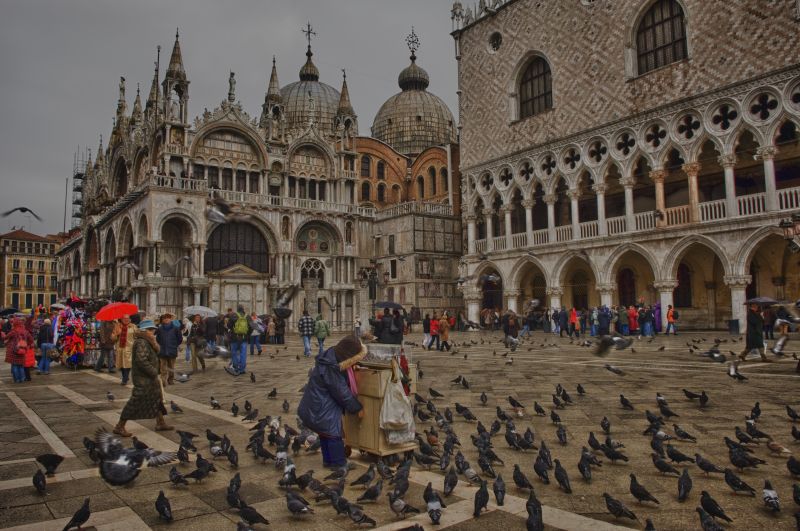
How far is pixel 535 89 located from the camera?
98.5 ft

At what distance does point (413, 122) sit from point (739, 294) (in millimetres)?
33811

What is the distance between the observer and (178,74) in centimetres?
3294

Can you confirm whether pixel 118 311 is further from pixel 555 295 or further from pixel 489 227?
pixel 489 227

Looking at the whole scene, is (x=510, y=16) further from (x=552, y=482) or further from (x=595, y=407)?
(x=552, y=482)

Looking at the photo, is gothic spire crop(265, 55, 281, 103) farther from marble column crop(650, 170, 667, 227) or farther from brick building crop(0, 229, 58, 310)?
brick building crop(0, 229, 58, 310)

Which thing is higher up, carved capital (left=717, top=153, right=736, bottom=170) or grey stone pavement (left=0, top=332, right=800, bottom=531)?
carved capital (left=717, top=153, right=736, bottom=170)

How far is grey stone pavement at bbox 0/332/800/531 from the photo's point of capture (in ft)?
13.9

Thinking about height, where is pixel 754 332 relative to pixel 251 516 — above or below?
above

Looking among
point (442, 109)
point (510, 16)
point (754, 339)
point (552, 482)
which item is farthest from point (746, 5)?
point (442, 109)

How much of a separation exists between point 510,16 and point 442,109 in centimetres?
2137

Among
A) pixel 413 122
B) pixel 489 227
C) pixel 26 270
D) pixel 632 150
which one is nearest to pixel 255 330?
pixel 489 227

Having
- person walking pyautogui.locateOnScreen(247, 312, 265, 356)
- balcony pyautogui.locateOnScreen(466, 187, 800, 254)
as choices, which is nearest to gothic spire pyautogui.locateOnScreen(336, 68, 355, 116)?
balcony pyautogui.locateOnScreen(466, 187, 800, 254)

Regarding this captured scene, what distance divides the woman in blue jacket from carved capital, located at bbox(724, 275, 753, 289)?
818 inches

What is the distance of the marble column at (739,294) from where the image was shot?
848 inches
